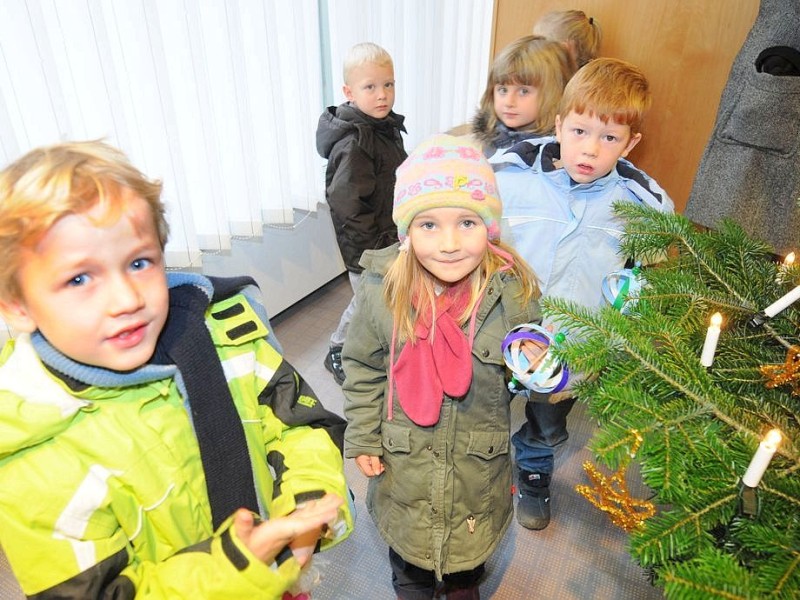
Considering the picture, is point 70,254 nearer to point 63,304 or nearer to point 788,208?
point 63,304

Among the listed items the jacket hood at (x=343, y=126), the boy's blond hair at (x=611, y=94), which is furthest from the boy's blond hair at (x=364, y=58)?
the boy's blond hair at (x=611, y=94)

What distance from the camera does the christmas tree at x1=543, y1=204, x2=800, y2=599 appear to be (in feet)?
1.80

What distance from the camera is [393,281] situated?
1152mm

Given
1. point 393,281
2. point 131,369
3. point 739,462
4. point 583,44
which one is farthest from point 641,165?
point 131,369

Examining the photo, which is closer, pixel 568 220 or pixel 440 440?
pixel 440 440

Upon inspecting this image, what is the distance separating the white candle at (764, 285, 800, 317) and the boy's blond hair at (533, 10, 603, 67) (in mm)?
1754

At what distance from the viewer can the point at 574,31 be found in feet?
7.27

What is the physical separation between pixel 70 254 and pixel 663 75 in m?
2.46

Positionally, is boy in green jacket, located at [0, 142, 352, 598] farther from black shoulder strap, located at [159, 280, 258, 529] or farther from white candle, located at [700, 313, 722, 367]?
white candle, located at [700, 313, 722, 367]

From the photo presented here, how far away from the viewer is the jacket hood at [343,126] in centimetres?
210

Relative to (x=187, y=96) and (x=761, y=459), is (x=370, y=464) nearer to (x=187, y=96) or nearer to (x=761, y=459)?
(x=761, y=459)

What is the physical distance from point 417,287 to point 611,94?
2.47 feet

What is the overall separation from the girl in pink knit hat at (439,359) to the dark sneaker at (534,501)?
1.69ft

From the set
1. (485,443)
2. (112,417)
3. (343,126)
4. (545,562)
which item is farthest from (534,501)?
(343,126)
